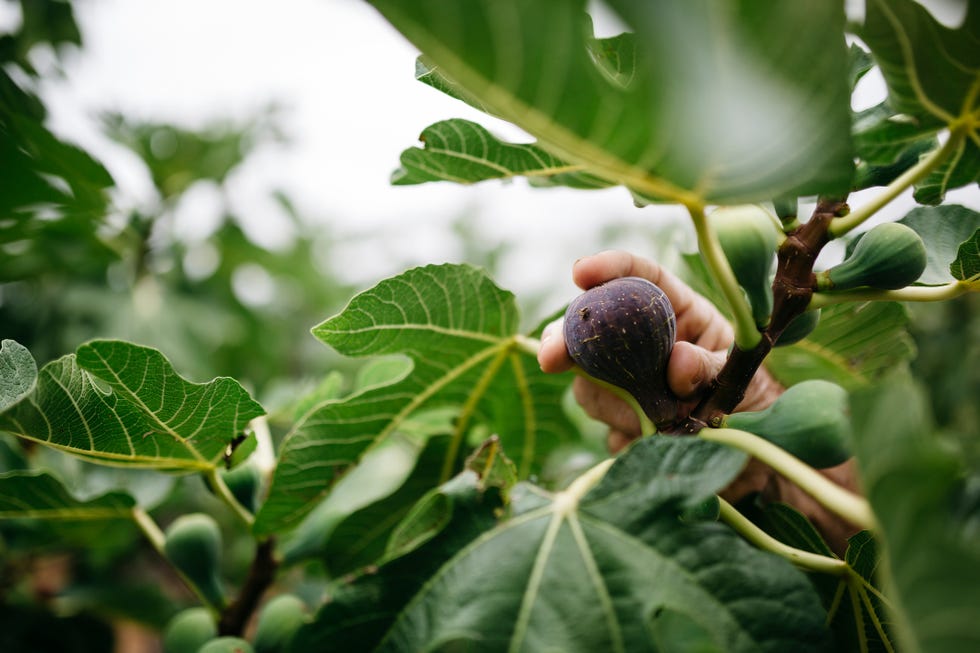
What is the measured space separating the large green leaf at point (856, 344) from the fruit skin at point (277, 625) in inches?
50.7

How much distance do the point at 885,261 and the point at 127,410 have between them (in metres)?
1.20

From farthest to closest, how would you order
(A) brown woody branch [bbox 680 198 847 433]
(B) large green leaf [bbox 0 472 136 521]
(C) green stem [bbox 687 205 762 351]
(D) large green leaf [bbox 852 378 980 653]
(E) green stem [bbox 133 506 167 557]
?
(E) green stem [bbox 133 506 167 557] < (B) large green leaf [bbox 0 472 136 521] < (A) brown woody branch [bbox 680 198 847 433] < (C) green stem [bbox 687 205 762 351] < (D) large green leaf [bbox 852 378 980 653]

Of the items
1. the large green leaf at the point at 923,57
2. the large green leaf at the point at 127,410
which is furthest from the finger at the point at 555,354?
the large green leaf at the point at 923,57

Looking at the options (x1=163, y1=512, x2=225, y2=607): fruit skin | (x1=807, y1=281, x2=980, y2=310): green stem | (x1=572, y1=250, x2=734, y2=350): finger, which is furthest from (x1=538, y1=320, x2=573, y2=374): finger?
(x1=163, y1=512, x2=225, y2=607): fruit skin

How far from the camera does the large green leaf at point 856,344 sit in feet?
5.17

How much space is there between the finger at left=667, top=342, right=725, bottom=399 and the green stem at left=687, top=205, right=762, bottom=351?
12cm

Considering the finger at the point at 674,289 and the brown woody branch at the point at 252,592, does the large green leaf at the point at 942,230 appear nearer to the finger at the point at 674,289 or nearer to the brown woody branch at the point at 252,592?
the finger at the point at 674,289

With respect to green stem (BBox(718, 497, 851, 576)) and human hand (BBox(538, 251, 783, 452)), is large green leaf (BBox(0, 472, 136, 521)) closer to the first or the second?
human hand (BBox(538, 251, 783, 452))

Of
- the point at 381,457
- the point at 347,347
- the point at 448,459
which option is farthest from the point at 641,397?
the point at 381,457

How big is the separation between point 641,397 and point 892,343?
91cm

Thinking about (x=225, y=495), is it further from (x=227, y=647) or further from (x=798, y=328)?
(x=798, y=328)

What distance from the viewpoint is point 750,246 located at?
0.89 m

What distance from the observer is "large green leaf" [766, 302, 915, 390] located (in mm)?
1577

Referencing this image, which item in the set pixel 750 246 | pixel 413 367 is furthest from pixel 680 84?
pixel 413 367
